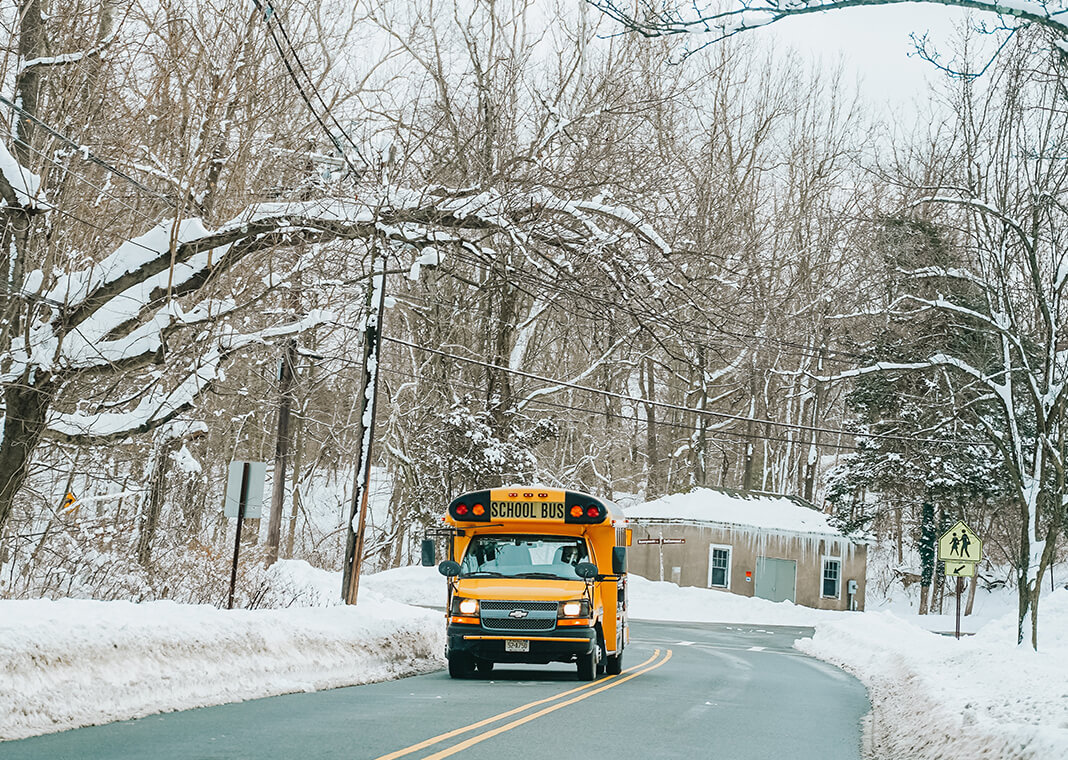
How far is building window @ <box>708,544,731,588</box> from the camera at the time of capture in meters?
54.4

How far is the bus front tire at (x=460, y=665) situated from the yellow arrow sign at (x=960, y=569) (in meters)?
15.7

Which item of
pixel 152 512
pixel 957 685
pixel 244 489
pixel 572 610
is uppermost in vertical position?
pixel 244 489

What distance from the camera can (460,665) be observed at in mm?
16875

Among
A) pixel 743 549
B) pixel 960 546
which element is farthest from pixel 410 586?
pixel 960 546

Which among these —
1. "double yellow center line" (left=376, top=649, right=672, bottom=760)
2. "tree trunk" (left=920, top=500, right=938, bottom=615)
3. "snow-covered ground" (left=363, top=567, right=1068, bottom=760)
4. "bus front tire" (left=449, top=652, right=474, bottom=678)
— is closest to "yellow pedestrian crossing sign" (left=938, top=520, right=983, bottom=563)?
"snow-covered ground" (left=363, top=567, right=1068, bottom=760)

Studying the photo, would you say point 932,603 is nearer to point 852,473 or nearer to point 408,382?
point 852,473

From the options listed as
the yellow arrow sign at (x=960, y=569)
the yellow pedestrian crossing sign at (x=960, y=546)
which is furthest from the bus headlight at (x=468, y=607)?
the yellow arrow sign at (x=960, y=569)

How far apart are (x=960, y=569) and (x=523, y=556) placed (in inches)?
592

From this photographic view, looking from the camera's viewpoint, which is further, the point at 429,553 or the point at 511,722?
the point at 429,553

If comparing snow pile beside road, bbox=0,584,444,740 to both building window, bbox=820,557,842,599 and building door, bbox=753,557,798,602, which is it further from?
building window, bbox=820,557,842,599

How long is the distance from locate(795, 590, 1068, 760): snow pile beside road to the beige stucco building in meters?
28.3

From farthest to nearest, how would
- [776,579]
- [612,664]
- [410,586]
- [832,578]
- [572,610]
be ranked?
[832,578], [776,579], [410,586], [612,664], [572,610]

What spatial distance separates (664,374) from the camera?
63.0 m

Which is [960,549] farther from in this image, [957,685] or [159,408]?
[159,408]
